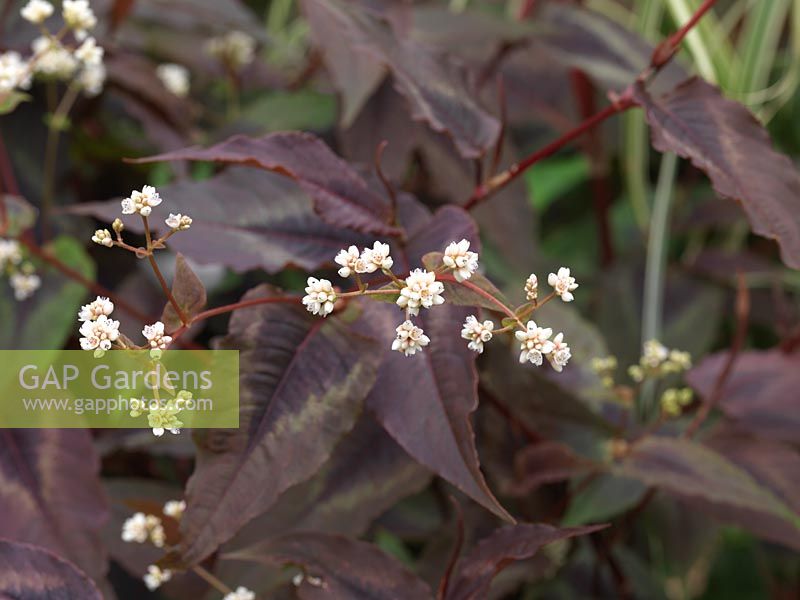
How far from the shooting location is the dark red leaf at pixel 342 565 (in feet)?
1.51

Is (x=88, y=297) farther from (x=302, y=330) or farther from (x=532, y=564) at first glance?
(x=532, y=564)

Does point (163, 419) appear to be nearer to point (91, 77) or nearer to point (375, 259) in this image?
point (375, 259)

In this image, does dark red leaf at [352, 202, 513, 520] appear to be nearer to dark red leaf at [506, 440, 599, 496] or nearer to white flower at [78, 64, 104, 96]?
dark red leaf at [506, 440, 599, 496]

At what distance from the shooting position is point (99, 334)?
38 centimetres

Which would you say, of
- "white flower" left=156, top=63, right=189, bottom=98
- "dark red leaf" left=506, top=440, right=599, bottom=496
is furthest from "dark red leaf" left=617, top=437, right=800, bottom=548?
"white flower" left=156, top=63, right=189, bottom=98

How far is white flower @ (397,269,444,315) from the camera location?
379 mm

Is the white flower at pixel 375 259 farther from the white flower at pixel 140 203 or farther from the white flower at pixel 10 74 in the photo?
the white flower at pixel 10 74

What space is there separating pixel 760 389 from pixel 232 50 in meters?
0.58

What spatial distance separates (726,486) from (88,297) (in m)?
0.48

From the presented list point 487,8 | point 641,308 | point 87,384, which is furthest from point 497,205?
point 87,384

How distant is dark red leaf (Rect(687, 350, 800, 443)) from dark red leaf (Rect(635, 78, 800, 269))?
0.23 m

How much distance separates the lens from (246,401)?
46cm

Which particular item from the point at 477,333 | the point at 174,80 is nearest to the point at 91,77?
the point at 174,80

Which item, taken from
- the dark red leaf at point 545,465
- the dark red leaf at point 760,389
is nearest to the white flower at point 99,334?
the dark red leaf at point 545,465
